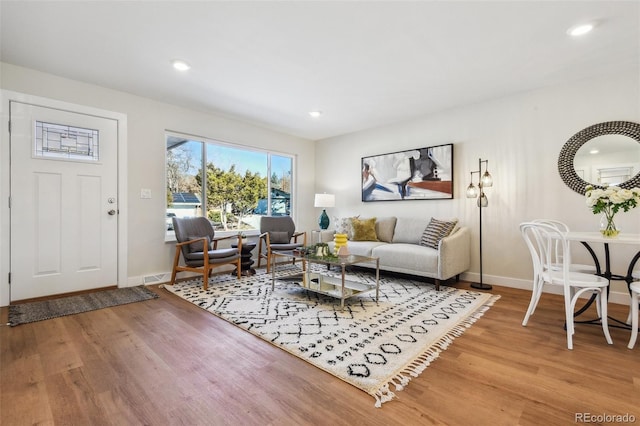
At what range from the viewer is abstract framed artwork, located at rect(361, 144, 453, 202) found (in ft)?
13.9

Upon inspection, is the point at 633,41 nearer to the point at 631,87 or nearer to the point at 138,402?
the point at 631,87

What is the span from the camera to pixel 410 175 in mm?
4582

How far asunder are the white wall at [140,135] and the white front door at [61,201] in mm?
134

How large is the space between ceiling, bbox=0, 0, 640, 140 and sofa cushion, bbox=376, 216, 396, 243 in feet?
5.87

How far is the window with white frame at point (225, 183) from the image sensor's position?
4223 millimetres

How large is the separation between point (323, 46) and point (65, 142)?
9.94 ft

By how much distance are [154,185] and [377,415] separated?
3814 mm

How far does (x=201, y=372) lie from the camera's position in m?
1.73

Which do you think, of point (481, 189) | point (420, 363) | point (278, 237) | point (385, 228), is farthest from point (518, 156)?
point (278, 237)

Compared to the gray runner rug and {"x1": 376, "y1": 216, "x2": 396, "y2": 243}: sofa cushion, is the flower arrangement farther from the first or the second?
the gray runner rug

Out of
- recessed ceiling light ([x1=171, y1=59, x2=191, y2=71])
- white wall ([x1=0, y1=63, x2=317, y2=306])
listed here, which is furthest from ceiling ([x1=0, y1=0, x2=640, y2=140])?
white wall ([x1=0, y1=63, x2=317, y2=306])

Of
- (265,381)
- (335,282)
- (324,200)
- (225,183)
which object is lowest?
(265,381)

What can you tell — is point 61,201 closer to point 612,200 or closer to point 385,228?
Answer: point 385,228

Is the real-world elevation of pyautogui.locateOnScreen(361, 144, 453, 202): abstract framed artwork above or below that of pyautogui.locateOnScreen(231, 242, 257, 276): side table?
above
